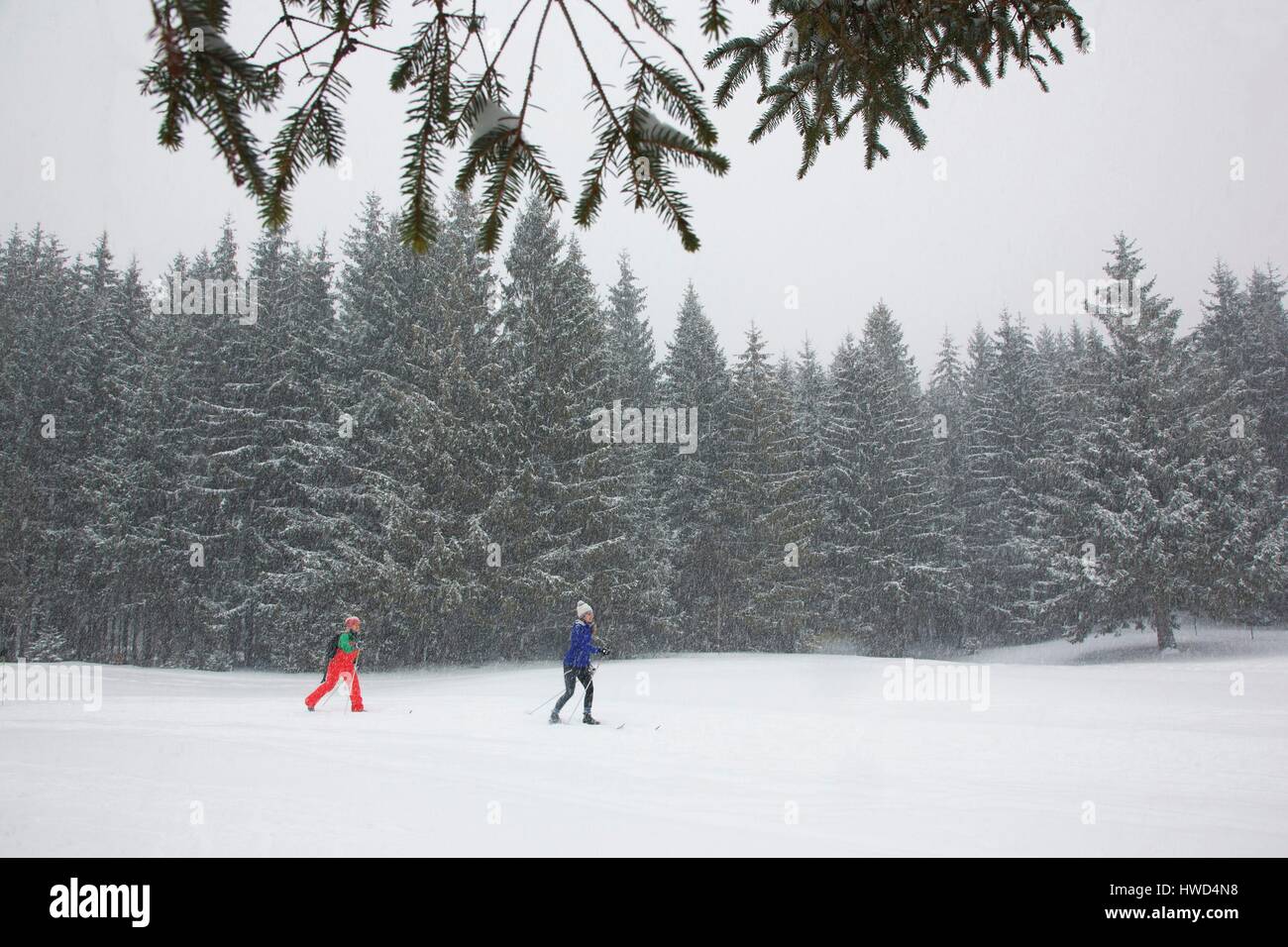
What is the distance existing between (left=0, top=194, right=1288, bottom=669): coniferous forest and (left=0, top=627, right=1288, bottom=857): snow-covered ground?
10.3 meters

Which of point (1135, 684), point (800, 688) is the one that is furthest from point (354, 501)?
point (1135, 684)

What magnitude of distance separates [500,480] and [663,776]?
16894mm

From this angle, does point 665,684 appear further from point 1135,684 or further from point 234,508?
point 234,508

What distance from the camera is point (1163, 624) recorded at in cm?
2778

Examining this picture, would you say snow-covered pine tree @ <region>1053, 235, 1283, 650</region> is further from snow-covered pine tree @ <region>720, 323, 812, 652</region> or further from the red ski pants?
the red ski pants

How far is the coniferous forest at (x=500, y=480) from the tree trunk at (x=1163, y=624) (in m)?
0.20

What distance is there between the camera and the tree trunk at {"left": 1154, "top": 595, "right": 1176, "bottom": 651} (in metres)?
27.7

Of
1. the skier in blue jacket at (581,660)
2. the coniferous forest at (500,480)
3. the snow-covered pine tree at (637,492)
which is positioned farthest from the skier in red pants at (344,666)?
the snow-covered pine tree at (637,492)

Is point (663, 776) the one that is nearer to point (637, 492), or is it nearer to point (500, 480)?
point (500, 480)

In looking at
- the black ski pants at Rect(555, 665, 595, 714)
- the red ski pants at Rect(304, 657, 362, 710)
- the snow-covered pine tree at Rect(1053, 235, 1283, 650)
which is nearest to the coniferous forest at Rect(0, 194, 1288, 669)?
the snow-covered pine tree at Rect(1053, 235, 1283, 650)

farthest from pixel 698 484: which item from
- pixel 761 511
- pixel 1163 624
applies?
pixel 1163 624

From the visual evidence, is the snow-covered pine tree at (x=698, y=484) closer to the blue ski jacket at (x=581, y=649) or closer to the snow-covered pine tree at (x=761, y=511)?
the snow-covered pine tree at (x=761, y=511)

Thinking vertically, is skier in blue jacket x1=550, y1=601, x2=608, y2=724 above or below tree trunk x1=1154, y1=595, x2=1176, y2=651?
above

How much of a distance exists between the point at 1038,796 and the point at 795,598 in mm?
25141
